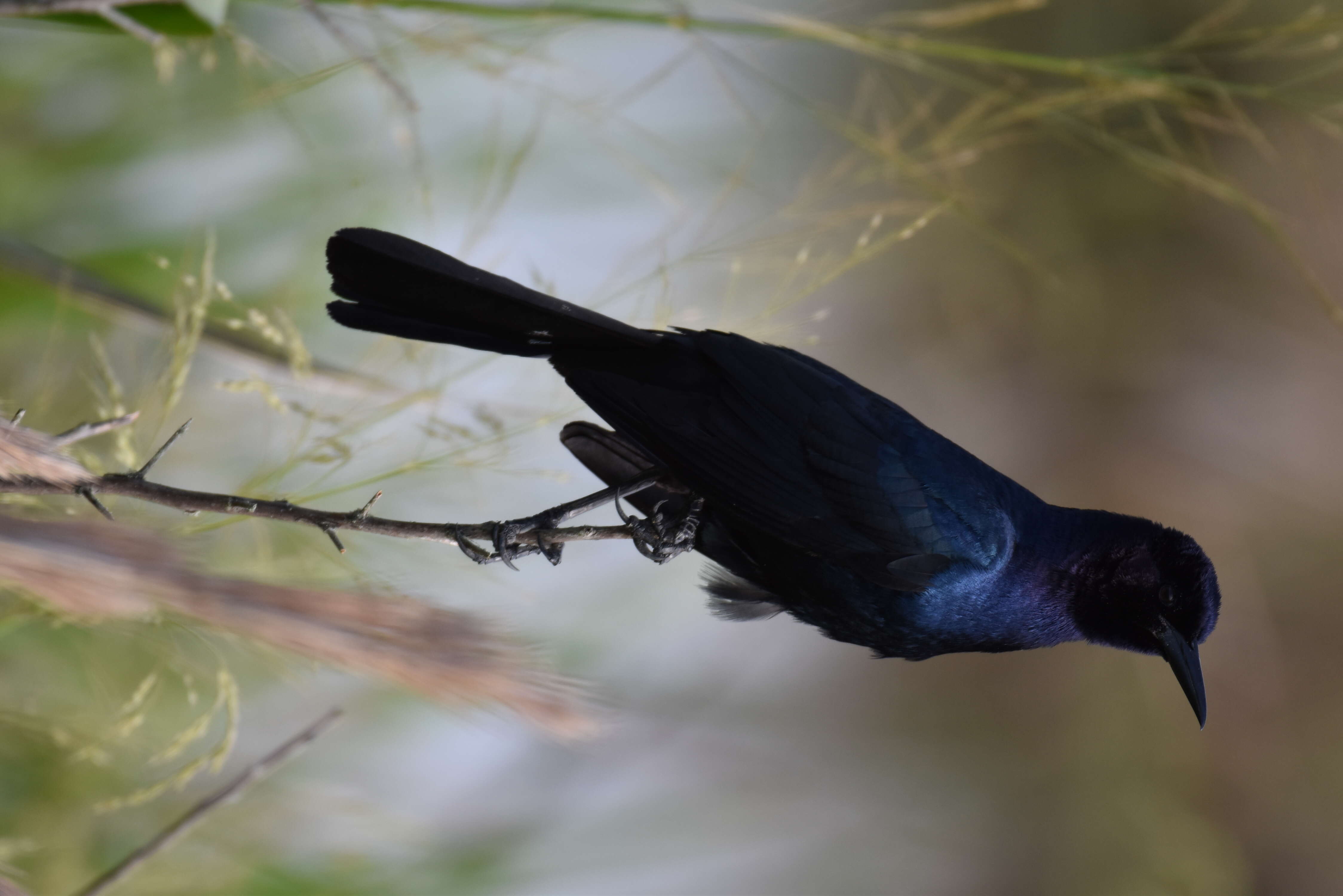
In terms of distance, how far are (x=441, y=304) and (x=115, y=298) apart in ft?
0.64

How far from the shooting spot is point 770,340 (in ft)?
1.97

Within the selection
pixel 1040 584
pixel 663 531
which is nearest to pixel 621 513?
pixel 663 531

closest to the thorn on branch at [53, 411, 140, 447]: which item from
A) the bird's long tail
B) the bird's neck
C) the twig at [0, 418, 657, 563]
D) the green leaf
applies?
the twig at [0, 418, 657, 563]

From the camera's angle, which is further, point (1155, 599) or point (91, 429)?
point (1155, 599)

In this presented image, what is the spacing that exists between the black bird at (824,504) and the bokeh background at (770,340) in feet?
0.13

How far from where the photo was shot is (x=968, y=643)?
53 cm

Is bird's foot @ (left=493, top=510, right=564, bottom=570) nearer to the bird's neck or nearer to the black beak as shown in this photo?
the bird's neck

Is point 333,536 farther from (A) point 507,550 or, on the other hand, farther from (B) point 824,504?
(B) point 824,504

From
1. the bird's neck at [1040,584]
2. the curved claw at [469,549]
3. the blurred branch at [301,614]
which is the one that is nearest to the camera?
the blurred branch at [301,614]

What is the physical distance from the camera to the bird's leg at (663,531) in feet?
1.62

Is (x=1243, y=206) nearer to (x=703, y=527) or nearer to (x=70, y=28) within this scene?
(x=703, y=527)

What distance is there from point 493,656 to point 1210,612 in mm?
386

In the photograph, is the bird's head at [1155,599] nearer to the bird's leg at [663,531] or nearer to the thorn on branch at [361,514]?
the bird's leg at [663,531]

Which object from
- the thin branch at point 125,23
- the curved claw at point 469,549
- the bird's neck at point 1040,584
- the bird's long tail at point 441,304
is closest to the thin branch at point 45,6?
the thin branch at point 125,23
